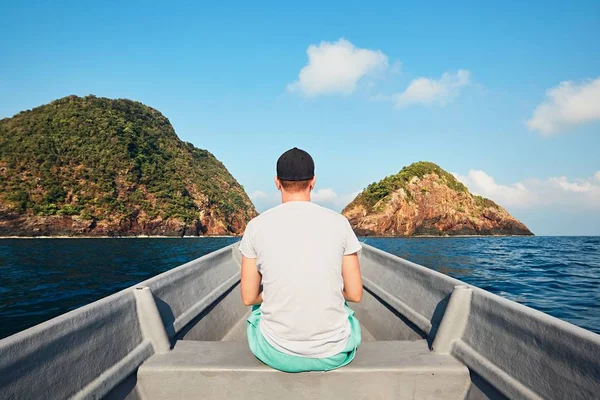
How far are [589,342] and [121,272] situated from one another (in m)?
19.0

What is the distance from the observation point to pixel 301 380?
7.66 feet

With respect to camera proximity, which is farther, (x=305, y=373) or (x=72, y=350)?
(x=305, y=373)

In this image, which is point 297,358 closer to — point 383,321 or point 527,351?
point 527,351

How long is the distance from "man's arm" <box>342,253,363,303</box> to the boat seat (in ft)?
1.55

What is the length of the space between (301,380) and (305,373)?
0.21 feet

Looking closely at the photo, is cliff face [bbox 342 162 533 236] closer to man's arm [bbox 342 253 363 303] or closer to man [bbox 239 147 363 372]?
man's arm [bbox 342 253 363 303]

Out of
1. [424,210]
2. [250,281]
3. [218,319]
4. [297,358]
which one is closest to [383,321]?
[218,319]

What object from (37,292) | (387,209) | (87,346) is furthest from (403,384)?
(387,209)

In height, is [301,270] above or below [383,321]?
above

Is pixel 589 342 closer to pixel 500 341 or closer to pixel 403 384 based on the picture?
pixel 500 341

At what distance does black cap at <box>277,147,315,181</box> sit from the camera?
2.19 m

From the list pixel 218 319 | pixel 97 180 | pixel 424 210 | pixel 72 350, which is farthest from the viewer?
pixel 424 210

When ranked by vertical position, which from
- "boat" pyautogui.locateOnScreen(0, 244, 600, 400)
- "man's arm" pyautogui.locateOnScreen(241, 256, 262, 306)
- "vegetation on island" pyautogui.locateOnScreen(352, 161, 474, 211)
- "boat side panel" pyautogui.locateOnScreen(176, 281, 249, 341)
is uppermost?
"vegetation on island" pyautogui.locateOnScreen(352, 161, 474, 211)

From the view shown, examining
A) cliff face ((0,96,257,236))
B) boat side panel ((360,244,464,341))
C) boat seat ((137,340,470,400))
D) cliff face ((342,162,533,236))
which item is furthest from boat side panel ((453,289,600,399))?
cliff face ((342,162,533,236))
